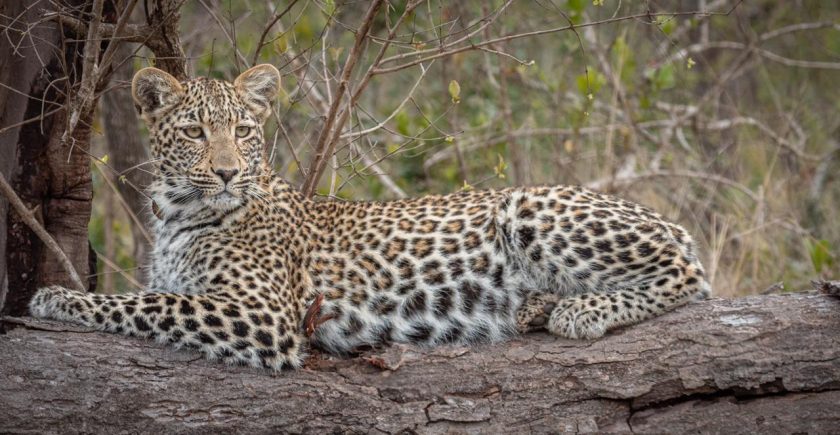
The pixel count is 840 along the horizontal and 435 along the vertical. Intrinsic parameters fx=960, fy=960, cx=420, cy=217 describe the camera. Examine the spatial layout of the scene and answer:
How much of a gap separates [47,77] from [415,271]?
10.4ft

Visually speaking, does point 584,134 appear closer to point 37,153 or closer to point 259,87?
point 259,87

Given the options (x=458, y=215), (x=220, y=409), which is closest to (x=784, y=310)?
(x=458, y=215)

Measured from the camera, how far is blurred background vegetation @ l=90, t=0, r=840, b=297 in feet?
36.6

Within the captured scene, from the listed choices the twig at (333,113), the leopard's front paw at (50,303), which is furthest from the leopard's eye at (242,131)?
the leopard's front paw at (50,303)

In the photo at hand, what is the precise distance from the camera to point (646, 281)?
23.6 feet

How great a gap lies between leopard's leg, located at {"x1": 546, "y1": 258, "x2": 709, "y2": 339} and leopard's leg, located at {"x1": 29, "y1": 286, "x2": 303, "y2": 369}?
194 cm

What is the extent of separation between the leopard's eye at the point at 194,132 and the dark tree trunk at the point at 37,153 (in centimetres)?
78

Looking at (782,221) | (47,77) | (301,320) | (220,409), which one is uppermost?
(47,77)

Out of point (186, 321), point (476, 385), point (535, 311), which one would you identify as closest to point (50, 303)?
point (186, 321)

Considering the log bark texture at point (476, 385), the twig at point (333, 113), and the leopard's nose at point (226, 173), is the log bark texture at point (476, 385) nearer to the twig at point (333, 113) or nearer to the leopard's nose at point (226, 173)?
the leopard's nose at point (226, 173)

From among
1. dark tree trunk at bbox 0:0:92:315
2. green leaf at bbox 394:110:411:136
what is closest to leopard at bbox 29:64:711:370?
dark tree trunk at bbox 0:0:92:315

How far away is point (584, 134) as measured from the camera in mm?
13867

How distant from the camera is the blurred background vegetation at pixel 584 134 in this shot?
11148 millimetres

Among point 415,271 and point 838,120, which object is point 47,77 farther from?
point 838,120
